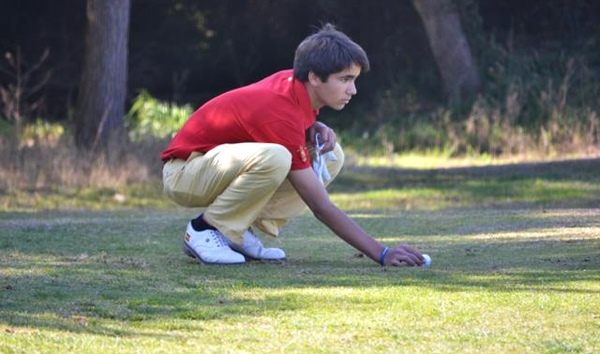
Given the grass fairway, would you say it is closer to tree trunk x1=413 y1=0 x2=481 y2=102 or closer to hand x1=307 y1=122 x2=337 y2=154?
→ hand x1=307 y1=122 x2=337 y2=154

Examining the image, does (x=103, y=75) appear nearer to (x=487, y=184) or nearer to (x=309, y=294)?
(x=487, y=184)

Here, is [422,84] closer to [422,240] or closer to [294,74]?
[422,240]

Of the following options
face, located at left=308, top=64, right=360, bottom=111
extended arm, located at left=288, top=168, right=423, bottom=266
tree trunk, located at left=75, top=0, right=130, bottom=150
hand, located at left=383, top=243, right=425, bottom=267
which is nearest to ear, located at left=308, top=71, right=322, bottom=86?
face, located at left=308, top=64, right=360, bottom=111

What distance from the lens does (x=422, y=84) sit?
26.5 meters

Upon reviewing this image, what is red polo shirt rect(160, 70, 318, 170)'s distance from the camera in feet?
22.8

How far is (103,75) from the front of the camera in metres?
18.9

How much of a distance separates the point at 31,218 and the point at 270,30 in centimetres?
1352

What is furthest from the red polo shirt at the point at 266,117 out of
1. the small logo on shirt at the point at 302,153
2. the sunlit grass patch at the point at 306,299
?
the sunlit grass patch at the point at 306,299

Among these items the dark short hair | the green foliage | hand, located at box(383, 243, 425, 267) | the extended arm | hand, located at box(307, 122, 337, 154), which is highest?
the dark short hair

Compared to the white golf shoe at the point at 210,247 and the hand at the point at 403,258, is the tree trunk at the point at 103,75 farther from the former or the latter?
the hand at the point at 403,258

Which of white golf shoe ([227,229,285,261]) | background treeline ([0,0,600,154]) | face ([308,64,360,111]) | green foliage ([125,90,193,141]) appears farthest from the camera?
background treeline ([0,0,600,154])

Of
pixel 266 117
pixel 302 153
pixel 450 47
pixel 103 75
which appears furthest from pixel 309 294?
pixel 450 47

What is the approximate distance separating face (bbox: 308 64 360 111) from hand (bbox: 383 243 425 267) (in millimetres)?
882

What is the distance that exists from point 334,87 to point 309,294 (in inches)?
54.4
